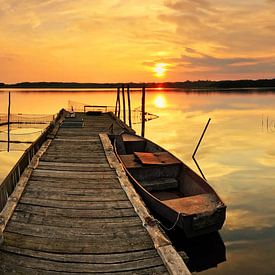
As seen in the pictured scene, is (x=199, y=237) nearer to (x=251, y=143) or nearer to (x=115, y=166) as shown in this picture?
(x=115, y=166)

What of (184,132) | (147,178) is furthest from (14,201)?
(184,132)

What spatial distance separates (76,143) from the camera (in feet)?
51.6

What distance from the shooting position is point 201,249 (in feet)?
34.0

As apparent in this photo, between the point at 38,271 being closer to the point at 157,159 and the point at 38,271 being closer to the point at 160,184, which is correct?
the point at 160,184

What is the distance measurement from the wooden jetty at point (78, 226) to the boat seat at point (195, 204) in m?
1.78

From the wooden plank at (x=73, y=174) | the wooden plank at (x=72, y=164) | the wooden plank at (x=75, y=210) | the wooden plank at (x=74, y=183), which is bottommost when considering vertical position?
the wooden plank at (x=75, y=210)

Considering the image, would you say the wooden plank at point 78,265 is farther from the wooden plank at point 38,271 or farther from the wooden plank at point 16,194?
the wooden plank at point 16,194

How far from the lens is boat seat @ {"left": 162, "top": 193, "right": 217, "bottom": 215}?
9648 mm

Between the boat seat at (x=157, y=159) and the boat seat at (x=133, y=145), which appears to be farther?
the boat seat at (x=133, y=145)

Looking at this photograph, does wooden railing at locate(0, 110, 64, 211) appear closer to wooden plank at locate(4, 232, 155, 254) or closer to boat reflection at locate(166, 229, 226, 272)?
wooden plank at locate(4, 232, 155, 254)

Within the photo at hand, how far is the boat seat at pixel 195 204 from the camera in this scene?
9.65 m

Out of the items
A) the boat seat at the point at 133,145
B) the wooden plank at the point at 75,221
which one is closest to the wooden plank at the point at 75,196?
the wooden plank at the point at 75,221

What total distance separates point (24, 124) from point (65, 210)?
3611 centimetres

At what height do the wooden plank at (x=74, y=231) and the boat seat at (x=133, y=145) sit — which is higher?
the boat seat at (x=133, y=145)
